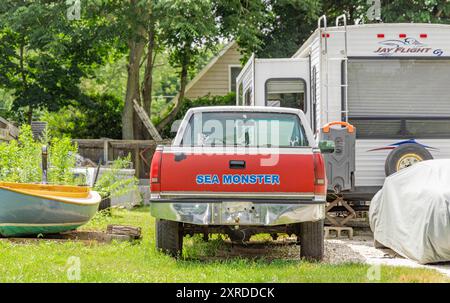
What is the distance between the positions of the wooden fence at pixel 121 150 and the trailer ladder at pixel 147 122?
0.89 meters

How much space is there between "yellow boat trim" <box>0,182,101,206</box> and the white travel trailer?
3812 millimetres

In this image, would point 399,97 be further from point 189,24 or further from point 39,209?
point 189,24

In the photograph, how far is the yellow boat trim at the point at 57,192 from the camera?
9741 mm

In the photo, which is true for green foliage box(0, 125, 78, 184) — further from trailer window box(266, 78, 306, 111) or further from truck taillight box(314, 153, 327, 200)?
truck taillight box(314, 153, 327, 200)

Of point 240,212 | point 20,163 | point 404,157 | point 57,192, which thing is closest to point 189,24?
point 20,163

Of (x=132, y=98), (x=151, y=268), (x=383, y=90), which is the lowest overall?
(x=151, y=268)

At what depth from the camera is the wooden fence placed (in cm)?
2120

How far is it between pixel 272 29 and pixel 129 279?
17400mm

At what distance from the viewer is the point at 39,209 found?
9789mm

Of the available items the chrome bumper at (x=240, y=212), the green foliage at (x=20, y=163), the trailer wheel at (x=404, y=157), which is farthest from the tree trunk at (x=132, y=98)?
the chrome bumper at (x=240, y=212)

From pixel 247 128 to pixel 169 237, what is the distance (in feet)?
5.46

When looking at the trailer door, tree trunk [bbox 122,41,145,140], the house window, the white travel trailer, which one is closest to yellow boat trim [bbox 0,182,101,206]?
the white travel trailer

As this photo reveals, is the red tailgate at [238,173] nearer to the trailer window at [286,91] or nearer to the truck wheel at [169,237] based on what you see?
the truck wheel at [169,237]

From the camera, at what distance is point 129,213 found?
15742 mm
